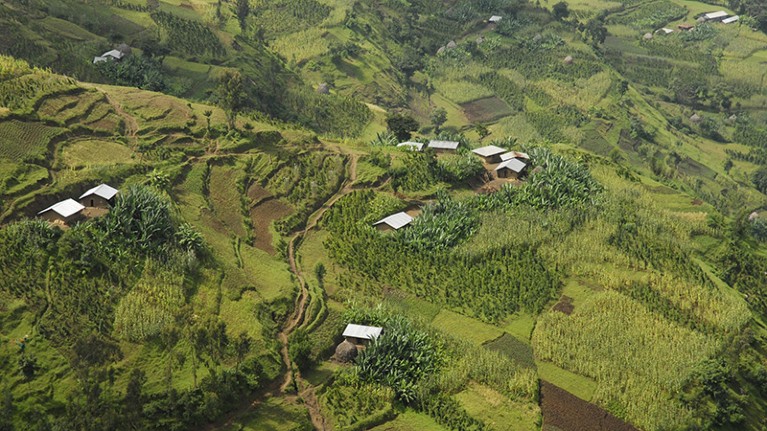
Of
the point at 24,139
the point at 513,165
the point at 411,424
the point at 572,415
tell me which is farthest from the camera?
the point at 513,165

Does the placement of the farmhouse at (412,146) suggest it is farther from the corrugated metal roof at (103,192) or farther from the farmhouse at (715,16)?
the farmhouse at (715,16)

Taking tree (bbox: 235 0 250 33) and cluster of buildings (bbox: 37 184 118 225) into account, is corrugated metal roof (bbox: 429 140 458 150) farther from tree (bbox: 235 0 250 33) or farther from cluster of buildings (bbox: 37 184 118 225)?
tree (bbox: 235 0 250 33)

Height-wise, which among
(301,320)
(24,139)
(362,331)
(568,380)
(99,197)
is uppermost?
(24,139)

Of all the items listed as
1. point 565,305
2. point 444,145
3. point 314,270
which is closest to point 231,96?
point 314,270

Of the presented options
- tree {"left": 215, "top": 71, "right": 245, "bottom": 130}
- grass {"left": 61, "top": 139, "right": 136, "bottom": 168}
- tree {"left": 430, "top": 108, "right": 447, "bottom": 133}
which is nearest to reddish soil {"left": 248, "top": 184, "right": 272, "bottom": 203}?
tree {"left": 215, "top": 71, "right": 245, "bottom": 130}

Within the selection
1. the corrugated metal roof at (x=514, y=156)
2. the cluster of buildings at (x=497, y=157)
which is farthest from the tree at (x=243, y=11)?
the corrugated metal roof at (x=514, y=156)

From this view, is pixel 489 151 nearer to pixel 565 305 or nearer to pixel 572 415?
pixel 565 305

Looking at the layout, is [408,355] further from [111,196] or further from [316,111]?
[316,111]
